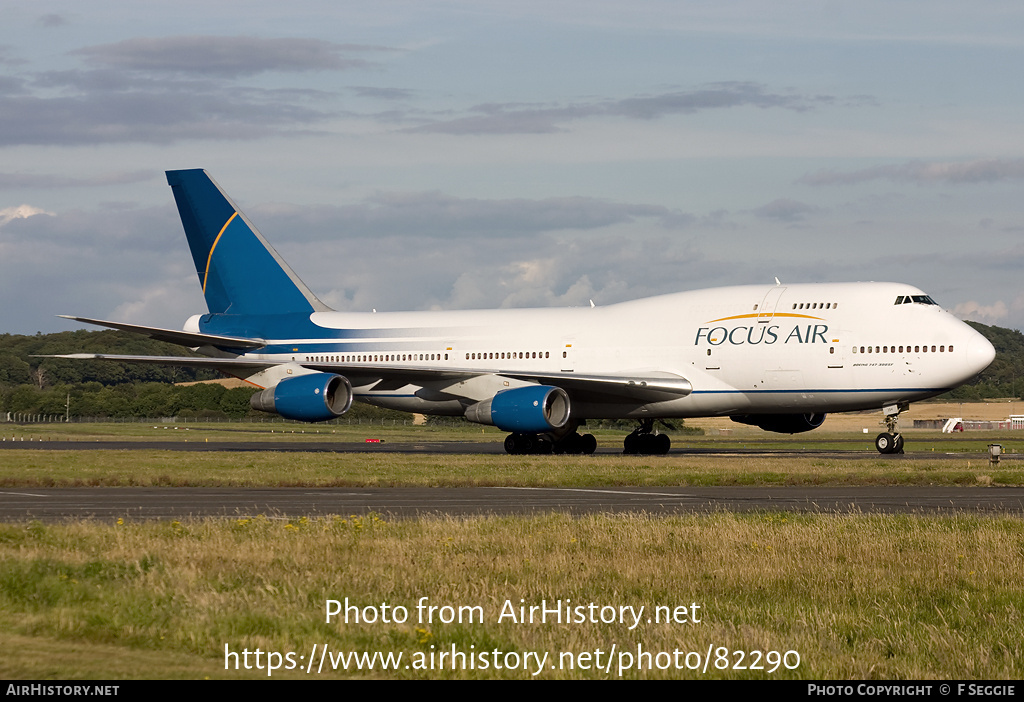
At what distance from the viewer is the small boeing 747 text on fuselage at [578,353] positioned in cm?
3675

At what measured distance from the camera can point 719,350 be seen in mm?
38219

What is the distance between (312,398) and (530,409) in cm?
720

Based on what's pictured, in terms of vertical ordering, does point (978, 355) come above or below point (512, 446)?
above

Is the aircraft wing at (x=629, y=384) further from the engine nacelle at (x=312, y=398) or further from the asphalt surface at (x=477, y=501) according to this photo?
the asphalt surface at (x=477, y=501)

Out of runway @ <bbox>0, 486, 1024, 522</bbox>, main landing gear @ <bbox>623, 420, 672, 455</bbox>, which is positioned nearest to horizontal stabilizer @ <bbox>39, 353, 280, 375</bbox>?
main landing gear @ <bbox>623, 420, 672, 455</bbox>

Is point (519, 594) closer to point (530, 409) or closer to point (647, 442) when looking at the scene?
point (530, 409)

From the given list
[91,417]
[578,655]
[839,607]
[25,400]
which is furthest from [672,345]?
[25,400]

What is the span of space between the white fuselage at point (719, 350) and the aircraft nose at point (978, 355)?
0.10 feet

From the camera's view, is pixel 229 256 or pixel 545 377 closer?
pixel 545 377

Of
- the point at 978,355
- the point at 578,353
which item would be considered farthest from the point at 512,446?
the point at 978,355

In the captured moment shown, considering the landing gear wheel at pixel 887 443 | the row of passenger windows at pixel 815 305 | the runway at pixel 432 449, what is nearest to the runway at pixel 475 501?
the row of passenger windows at pixel 815 305

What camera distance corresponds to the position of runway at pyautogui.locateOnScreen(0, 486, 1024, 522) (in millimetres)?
19516
